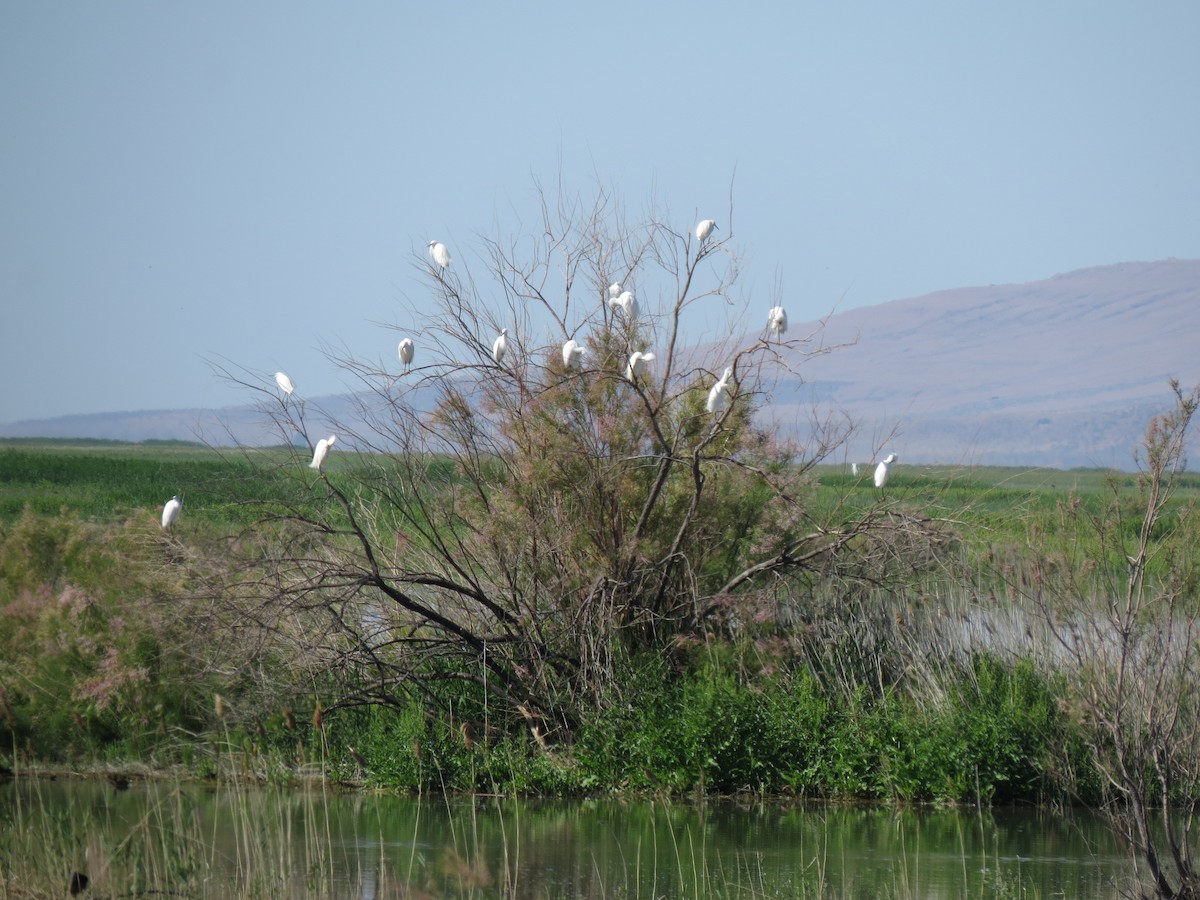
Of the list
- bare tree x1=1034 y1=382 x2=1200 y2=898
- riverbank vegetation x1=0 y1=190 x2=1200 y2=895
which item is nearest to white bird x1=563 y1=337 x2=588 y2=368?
riverbank vegetation x1=0 y1=190 x2=1200 y2=895

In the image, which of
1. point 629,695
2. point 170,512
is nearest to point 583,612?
point 629,695

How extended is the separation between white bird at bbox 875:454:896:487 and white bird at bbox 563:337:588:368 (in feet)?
9.43

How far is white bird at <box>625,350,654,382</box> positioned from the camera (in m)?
11.1

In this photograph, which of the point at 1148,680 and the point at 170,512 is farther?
the point at 170,512

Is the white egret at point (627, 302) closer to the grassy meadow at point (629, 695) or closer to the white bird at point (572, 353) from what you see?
the white bird at point (572, 353)

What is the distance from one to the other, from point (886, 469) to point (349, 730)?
18.0 feet

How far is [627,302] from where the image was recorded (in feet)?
39.2

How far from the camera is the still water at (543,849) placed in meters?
7.58

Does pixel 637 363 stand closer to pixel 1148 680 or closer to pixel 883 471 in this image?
pixel 883 471

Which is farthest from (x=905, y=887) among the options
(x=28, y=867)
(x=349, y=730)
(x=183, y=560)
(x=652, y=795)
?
(x=183, y=560)

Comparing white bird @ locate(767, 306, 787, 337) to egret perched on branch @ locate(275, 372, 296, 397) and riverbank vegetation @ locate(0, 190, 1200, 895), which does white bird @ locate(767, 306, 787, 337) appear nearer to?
riverbank vegetation @ locate(0, 190, 1200, 895)

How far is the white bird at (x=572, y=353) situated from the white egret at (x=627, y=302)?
0.52 meters

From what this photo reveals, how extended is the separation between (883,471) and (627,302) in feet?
9.13

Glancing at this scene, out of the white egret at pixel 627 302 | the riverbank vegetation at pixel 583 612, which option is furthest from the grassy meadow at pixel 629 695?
the white egret at pixel 627 302
